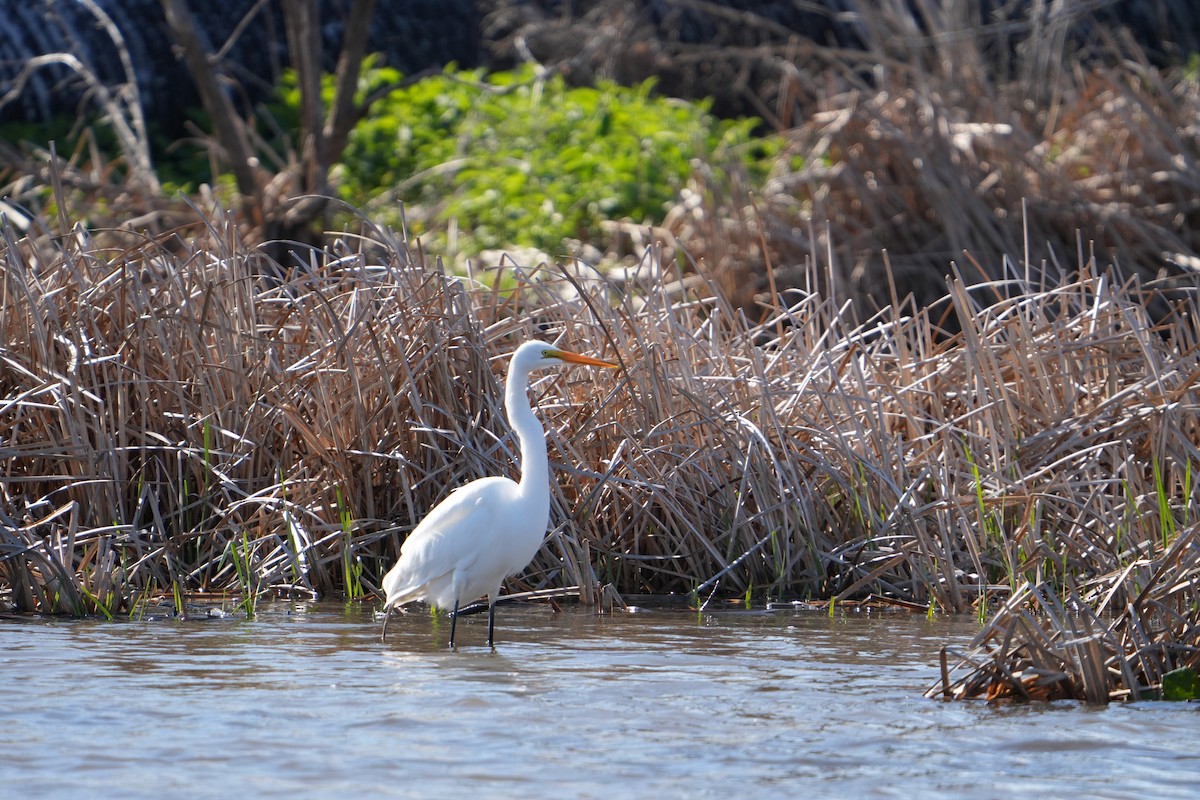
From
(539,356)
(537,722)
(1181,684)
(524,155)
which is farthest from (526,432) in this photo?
(524,155)

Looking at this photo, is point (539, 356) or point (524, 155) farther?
point (524, 155)

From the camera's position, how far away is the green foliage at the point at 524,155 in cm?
1154

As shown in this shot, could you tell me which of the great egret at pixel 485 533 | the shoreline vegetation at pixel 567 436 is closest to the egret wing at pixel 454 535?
the great egret at pixel 485 533

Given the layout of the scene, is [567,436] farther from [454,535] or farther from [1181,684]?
[1181,684]

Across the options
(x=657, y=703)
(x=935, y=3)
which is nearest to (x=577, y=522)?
(x=657, y=703)

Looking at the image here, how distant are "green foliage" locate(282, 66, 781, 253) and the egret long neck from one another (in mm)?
5614

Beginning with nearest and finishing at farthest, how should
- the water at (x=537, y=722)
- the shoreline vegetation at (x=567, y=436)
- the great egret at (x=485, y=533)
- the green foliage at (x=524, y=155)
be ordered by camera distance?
the water at (x=537, y=722) → the great egret at (x=485, y=533) → the shoreline vegetation at (x=567, y=436) → the green foliage at (x=524, y=155)

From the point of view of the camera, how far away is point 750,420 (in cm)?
594

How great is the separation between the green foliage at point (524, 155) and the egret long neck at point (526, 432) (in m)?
5.61

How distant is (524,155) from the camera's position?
12.7 meters

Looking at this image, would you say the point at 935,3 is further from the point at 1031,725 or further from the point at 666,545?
the point at 1031,725

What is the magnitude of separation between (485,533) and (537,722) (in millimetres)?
1135

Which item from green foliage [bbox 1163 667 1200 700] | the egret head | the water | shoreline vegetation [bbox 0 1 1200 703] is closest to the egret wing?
the water

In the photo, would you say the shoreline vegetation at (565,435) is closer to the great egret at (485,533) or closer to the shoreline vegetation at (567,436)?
the shoreline vegetation at (567,436)
